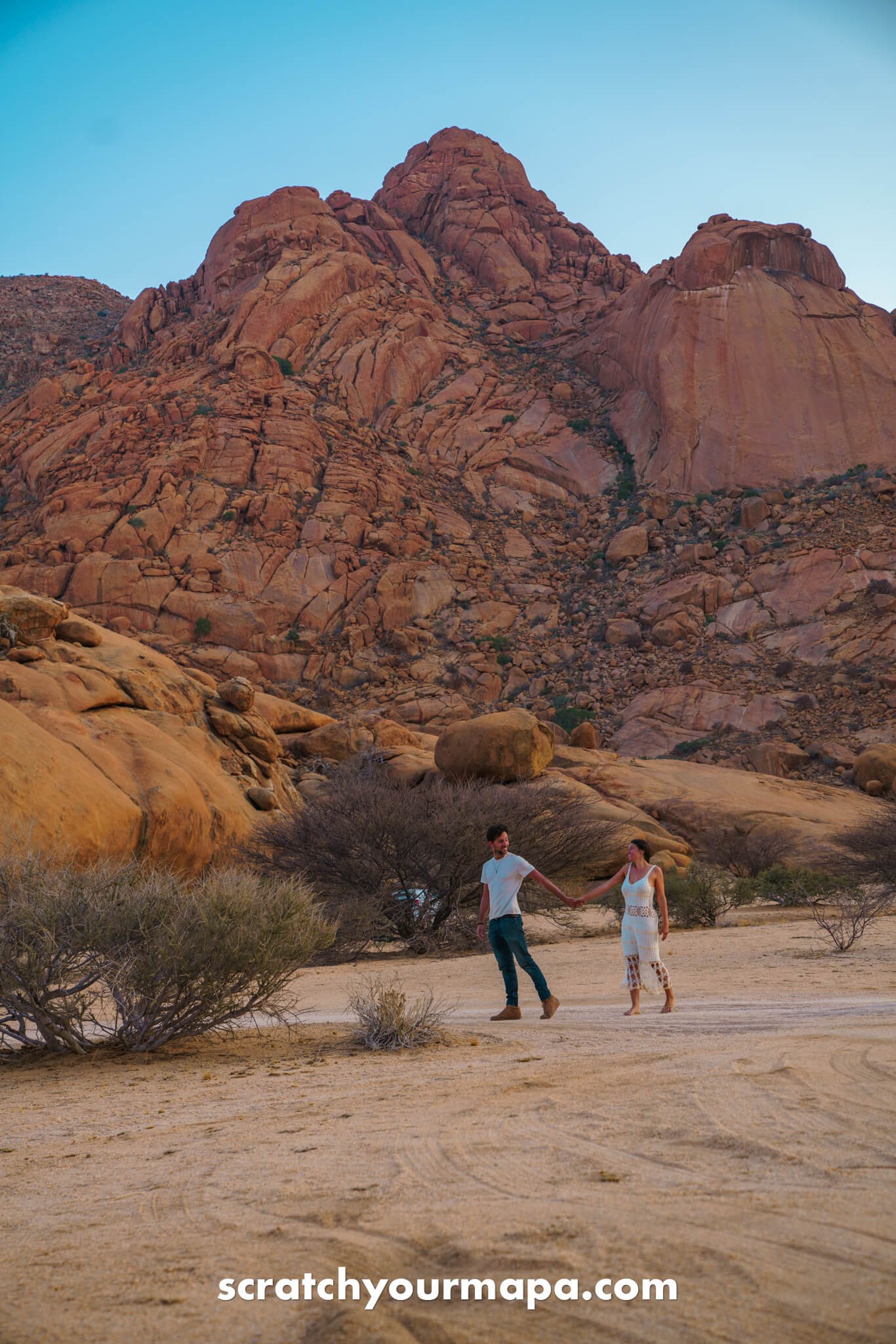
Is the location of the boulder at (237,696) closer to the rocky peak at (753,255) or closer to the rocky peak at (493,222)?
the rocky peak at (753,255)

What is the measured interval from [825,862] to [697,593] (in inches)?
887

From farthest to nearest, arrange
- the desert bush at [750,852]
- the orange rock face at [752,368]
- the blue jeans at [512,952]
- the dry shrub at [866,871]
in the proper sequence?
1. the orange rock face at [752,368]
2. the desert bush at [750,852]
3. the dry shrub at [866,871]
4. the blue jeans at [512,952]

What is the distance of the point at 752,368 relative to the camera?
168ft

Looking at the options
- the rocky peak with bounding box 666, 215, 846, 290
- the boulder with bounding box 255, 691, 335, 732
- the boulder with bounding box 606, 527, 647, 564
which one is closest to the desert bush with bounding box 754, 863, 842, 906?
the boulder with bounding box 255, 691, 335, 732

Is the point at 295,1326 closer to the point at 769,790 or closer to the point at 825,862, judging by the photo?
the point at 825,862

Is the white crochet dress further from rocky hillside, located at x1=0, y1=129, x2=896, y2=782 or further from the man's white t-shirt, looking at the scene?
rocky hillside, located at x1=0, y1=129, x2=896, y2=782

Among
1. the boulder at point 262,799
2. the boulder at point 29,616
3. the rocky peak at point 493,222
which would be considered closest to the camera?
the boulder at point 29,616

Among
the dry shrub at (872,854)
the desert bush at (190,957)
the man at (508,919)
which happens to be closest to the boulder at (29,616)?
the desert bush at (190,957)

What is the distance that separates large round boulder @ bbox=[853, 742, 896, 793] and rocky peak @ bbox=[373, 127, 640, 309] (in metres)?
45.2

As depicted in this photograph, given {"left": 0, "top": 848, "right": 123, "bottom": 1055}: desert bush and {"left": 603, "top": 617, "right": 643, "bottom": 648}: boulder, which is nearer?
{"left": 0, "top": 848, "right": 123, "bottom": 1055}: desert bush

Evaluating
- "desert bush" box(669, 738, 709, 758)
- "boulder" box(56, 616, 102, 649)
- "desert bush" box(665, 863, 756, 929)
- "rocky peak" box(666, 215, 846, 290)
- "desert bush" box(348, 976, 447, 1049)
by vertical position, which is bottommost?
"desert bush" box(665, 863, 756, 929)

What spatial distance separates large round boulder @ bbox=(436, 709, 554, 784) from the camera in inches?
951

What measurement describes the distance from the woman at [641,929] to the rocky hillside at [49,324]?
5693 cm

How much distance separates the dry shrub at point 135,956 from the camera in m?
6.66
